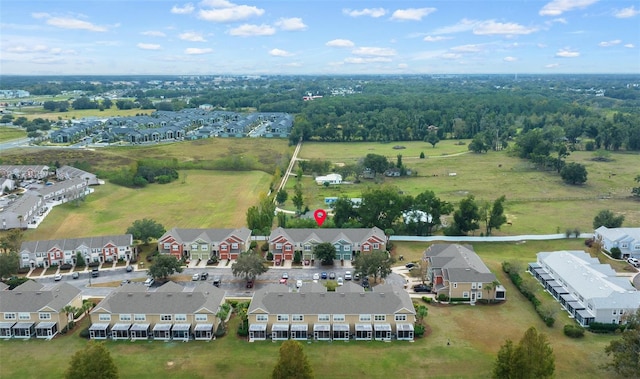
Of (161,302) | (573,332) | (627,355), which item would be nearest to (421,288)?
(573,332)

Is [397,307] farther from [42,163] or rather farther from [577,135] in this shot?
[577,135]

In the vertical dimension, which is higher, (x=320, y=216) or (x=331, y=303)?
(x=331, y=303)

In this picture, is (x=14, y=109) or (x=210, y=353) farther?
(x=14, y=109)

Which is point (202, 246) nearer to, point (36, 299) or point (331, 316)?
point (36, 299)

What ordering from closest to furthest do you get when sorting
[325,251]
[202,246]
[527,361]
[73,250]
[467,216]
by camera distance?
[527,361]
[325,251]
[73,250]
[202,246]
[467,216]

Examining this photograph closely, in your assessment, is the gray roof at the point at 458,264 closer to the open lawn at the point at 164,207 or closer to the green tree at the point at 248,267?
the green tree at the point at 248,267

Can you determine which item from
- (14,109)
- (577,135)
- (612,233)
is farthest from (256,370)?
(14,109)

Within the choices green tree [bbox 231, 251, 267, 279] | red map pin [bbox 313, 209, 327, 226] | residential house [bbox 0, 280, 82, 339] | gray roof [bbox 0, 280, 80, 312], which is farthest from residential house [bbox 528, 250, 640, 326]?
gray roof [bbox 0, 280, 80, 312]

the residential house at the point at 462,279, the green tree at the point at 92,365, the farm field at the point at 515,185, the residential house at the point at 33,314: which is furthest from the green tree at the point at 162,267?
the farm field at the point at 515,185
